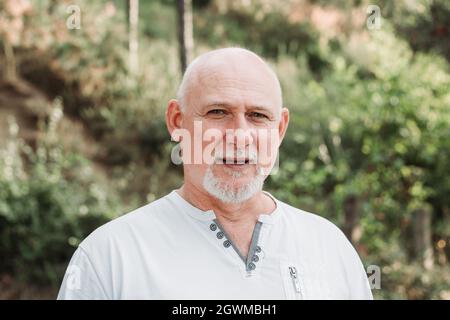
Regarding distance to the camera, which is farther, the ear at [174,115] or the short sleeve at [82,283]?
the ear at [174,115]

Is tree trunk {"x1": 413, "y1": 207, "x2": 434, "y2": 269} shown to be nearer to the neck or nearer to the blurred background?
the blurred background

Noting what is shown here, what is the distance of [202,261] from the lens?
2152 mm

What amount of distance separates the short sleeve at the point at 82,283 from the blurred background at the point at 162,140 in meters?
4.24

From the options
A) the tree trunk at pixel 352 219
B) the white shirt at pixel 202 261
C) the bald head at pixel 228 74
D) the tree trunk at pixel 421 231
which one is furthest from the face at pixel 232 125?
the tree trunk at pixel 421 231

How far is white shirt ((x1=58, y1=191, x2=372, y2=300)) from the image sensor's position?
206 cm

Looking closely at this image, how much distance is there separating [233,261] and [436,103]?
19.3 feet

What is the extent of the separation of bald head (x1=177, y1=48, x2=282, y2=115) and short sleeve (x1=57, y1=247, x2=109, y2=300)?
28.0 inches

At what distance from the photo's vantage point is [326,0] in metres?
12.5

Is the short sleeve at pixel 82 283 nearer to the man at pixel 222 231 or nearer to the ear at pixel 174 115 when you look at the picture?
the man at pixel 222 231

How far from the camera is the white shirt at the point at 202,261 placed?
6.75ft

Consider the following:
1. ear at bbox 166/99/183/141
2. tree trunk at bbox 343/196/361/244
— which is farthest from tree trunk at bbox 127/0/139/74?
ear at bbox 166/99/183/141

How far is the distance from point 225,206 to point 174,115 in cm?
43
